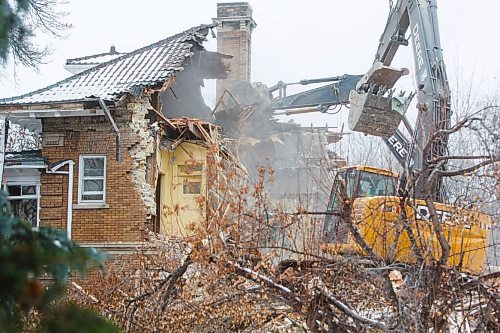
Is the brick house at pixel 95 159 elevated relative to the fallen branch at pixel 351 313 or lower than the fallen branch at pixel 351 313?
elevated

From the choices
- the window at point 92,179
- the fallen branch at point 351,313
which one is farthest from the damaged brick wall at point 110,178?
the fallen branch at point 351,313

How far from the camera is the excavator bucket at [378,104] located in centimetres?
1220

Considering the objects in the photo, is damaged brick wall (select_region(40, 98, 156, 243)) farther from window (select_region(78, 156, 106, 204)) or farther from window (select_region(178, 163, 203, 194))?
window (select_region(178, 163, 203, 194))

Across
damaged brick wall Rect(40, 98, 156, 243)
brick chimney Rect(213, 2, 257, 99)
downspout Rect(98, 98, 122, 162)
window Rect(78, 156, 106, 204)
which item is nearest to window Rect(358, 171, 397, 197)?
damaged brick wall Rect(40, 98, 156, 243)

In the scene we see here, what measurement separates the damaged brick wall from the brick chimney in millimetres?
10184

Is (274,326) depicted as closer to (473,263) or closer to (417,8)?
(473,263)

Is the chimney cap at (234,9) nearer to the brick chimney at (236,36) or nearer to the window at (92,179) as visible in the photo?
the brick chimney at (236,36)

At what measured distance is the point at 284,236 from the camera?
10008mm

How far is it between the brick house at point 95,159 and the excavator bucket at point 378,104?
5.72 m

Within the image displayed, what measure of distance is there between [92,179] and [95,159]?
51 cm

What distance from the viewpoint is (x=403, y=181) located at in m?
10.3

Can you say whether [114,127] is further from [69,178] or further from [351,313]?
[351,313]

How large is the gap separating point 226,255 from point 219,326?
1.06 m

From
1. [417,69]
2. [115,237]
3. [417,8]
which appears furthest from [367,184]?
[115,237]
